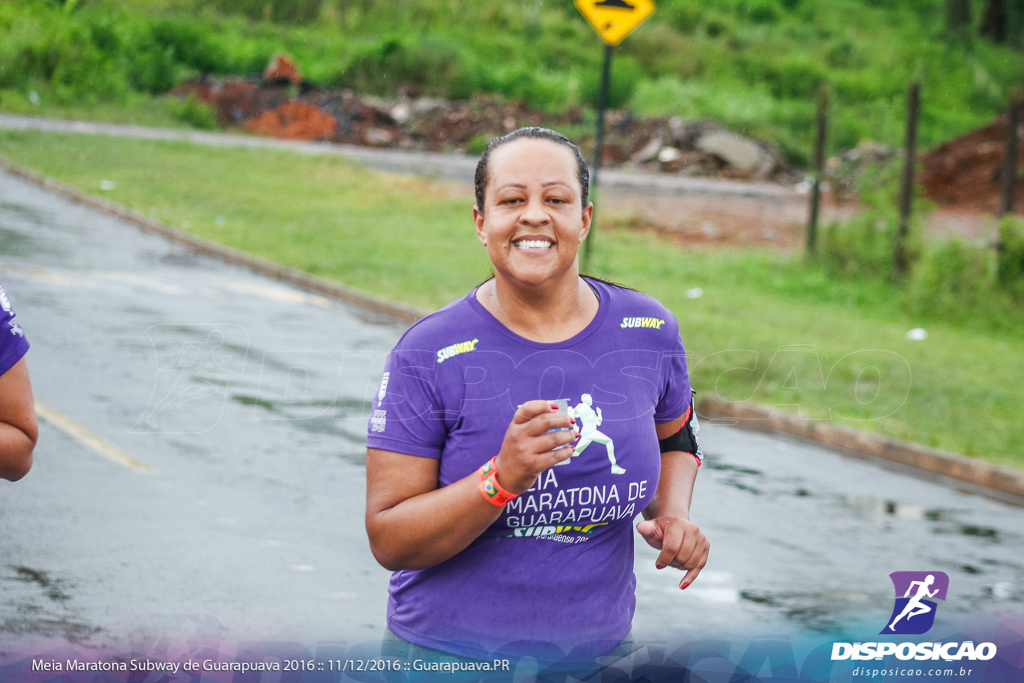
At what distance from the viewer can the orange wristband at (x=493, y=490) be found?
2047 mm

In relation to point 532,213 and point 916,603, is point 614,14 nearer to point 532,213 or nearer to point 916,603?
point 916,603

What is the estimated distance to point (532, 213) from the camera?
221 centimetres

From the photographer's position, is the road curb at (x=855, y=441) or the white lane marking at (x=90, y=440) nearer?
the white lane marking at (x=90, y=440)

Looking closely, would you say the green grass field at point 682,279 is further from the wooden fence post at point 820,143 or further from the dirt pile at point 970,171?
the dirt pile at point 970,171

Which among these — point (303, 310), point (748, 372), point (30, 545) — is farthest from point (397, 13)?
point (30, 545)

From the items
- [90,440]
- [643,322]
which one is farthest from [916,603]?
[90,440]

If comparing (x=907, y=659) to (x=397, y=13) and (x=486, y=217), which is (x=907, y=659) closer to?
(x=486, y=217)

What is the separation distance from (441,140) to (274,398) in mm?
28661

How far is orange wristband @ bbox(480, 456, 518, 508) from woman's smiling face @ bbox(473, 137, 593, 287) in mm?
354

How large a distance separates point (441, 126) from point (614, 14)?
25.5 metres

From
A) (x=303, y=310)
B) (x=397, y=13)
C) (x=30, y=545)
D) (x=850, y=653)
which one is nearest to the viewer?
(x=850, y=653)

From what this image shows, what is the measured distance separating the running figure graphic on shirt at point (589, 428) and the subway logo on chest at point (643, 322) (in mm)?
197

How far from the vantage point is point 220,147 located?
97.1ft

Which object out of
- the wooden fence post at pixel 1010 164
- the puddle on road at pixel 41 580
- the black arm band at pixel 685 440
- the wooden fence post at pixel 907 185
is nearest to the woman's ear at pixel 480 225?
the black arm band at pixel 685 440
